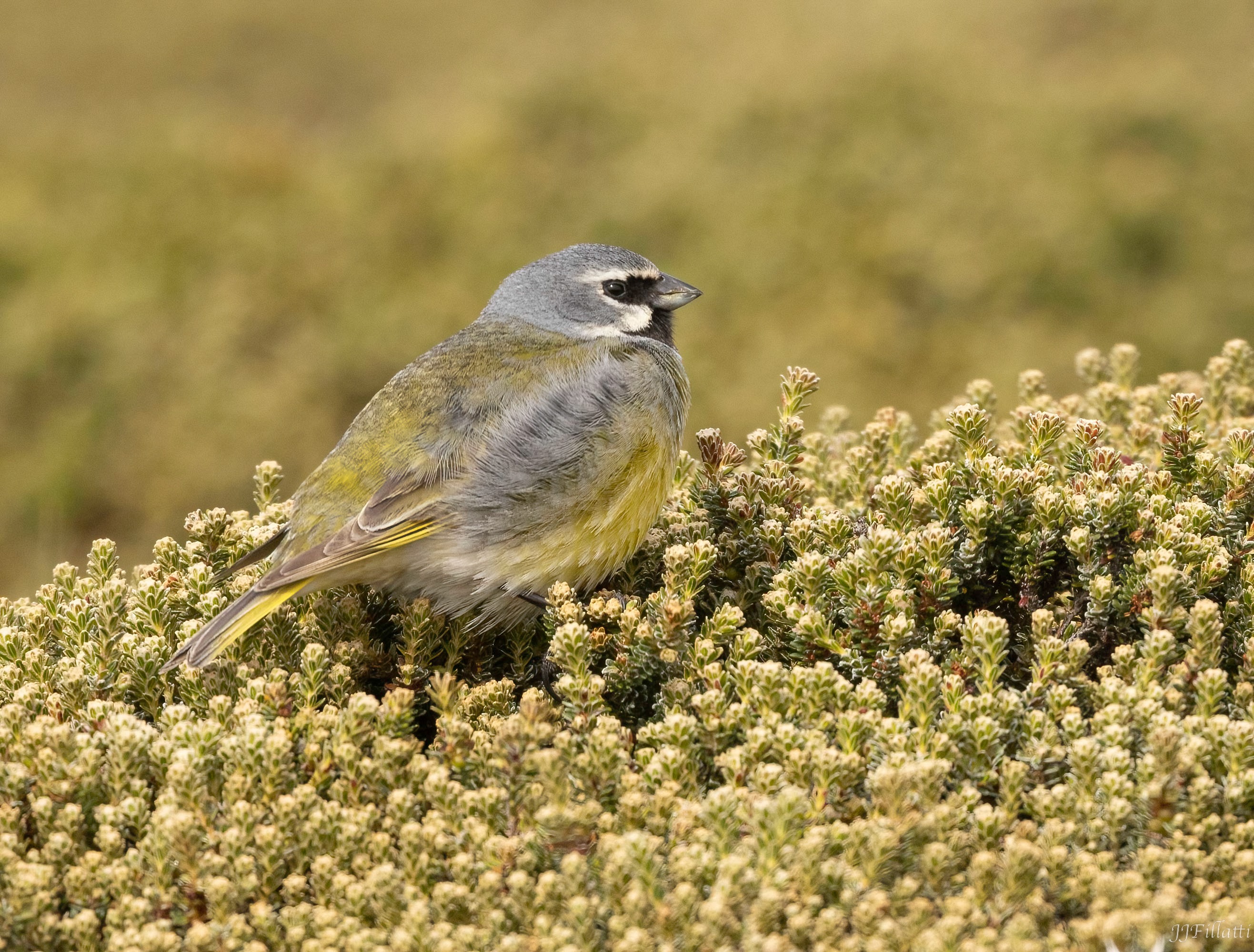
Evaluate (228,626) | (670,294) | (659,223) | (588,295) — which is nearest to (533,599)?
(228,626)

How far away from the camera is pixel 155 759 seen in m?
3.02

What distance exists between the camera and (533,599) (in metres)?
3.97

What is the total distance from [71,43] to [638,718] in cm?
1286

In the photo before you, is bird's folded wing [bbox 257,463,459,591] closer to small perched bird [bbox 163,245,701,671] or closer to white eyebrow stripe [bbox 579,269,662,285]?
small perched bird [bbox 163,245,701,671]

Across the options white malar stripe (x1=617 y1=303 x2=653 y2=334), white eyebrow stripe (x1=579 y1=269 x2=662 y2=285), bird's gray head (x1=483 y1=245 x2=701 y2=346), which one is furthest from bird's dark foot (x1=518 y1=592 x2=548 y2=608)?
white eyebrow stripe (x1=579 y1=269 x2=662 y2=285)

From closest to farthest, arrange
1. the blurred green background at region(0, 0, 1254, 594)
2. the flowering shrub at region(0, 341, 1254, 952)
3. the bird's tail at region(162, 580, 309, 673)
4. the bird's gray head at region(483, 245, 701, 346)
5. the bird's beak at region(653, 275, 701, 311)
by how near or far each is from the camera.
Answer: the flowering shrub at region(0, 341, 1254, 952), the bird's tail at region(162, 580, 309, 673), the bird's gray head at region(483, 245, 701, 346), the bird's beak at region(653, 275, 701, 311), the blurred green background at region(0, 0, 1254, 594)

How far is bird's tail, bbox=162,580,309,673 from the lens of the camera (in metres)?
3.37

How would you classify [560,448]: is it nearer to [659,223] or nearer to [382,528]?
[382,528]

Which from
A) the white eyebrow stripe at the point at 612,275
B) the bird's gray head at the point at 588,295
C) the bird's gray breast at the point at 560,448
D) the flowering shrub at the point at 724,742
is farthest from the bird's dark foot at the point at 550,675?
the white eyebrow stripe at the point at 612,275

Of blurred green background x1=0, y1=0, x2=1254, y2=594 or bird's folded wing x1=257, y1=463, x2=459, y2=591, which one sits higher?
blurred green background x1=0, y1=0, x2=1254, y2=594

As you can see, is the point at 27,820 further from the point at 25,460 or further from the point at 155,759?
the point at 25,460

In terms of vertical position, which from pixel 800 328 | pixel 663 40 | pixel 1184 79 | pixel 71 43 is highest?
pixel 71 43

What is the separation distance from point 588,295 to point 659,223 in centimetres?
523

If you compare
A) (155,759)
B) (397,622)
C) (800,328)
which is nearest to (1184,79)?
(800,328)
